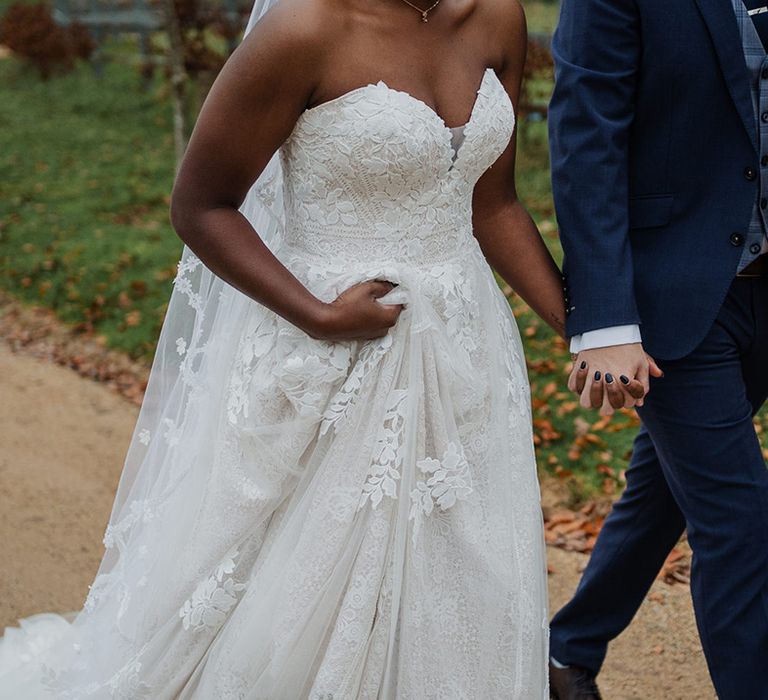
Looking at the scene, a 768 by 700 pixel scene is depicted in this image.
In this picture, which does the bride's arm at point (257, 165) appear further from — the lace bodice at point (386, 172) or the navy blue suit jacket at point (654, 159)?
the navy blue suit jacket at point (654, 159)

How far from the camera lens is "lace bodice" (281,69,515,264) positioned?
2.39 metres

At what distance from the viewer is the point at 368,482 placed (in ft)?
8.38

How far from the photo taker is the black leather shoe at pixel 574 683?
3266mm

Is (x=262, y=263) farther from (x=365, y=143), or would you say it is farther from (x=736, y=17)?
(x=736, y=17)

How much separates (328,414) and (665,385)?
32.0 inches

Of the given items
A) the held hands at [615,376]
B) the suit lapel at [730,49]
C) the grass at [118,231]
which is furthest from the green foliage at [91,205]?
the suit lapel at [730,49]

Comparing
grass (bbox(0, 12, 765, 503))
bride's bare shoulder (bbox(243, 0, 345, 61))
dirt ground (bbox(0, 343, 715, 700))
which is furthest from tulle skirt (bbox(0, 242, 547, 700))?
grass (bbox(0, 12, 765, 503))

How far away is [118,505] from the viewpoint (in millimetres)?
3027

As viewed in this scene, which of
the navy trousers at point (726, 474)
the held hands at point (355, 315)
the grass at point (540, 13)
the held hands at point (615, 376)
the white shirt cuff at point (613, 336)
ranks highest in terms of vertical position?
the grass at point (540, 13)

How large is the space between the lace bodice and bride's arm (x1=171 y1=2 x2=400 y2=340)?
90 mm

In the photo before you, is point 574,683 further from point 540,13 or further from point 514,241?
point 540,13

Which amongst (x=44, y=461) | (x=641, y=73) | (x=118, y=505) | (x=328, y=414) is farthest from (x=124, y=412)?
(x=641, y=73)

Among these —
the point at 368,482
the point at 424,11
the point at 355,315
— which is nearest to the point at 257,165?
the point at 355,315

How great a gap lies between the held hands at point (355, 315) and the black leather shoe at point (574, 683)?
4.46ft
